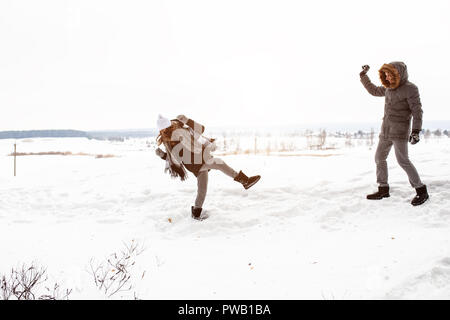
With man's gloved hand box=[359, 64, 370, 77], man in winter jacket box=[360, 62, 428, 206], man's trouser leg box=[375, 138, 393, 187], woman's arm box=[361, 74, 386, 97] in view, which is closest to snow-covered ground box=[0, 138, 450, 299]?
man's trouser leg box=[375, 138, 393, 187]

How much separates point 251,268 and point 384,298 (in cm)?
138

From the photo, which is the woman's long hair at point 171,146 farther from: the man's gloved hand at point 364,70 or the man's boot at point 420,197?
the man's boot at point 420,197

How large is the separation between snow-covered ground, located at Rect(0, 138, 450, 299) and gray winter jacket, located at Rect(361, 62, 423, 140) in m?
1.13

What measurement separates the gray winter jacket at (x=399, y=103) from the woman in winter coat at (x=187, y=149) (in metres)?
2.72

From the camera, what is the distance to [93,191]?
26.0 feet

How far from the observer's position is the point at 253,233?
493 cm

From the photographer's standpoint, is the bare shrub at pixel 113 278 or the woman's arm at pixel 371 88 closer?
the bare shrub at pixel 113 278

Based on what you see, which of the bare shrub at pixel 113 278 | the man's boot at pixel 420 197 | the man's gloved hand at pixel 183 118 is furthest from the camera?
the man's gloved hand at pixel 183 118

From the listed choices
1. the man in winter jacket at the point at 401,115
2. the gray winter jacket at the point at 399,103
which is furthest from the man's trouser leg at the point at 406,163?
the gray winter jacket at the point at 399,103

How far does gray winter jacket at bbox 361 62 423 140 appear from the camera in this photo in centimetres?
479

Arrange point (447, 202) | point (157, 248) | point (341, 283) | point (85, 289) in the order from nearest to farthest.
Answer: point (341, 283) < point (85, 289) < point (157, 248) < point (447, 202)

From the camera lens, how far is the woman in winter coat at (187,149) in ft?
17.8
